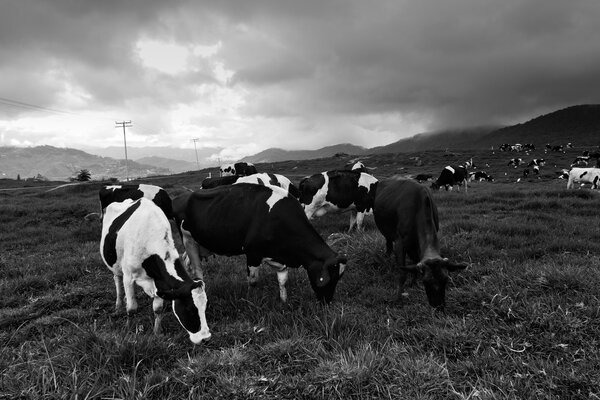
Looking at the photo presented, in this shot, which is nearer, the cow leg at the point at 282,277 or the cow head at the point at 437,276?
the cow head at the point at 437,276

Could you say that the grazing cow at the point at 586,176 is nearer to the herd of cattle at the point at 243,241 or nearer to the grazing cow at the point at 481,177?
the grazing cow at the point at 481,177

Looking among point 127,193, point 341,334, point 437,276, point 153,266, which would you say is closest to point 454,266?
point 437,276

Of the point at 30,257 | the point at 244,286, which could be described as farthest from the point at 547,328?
the point at 30,257

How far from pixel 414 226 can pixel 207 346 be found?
456 cm

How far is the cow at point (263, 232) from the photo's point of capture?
701cm

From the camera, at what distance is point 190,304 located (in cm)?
558

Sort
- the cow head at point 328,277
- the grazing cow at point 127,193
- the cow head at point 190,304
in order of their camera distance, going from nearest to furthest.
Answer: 1. the cow head at point 190,304
2. the cow head at point 328,277
3. the grazing cow at point 127,193

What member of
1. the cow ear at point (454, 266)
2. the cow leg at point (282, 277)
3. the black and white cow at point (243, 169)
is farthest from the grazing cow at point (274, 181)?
the black and white cow at point (243, 169)

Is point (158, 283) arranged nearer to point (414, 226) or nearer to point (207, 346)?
point (207, 346)

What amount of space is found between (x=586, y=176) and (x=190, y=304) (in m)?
34.2

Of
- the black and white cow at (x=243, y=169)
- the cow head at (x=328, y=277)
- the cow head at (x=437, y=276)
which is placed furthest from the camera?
the black and white cow at (x=243, y=169)

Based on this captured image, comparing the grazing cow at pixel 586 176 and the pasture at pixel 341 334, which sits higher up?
the grazing cow at pixel 586 176

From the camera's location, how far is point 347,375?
4207mm

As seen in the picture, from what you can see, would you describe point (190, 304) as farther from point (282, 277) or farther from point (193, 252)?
point (193, 252)
